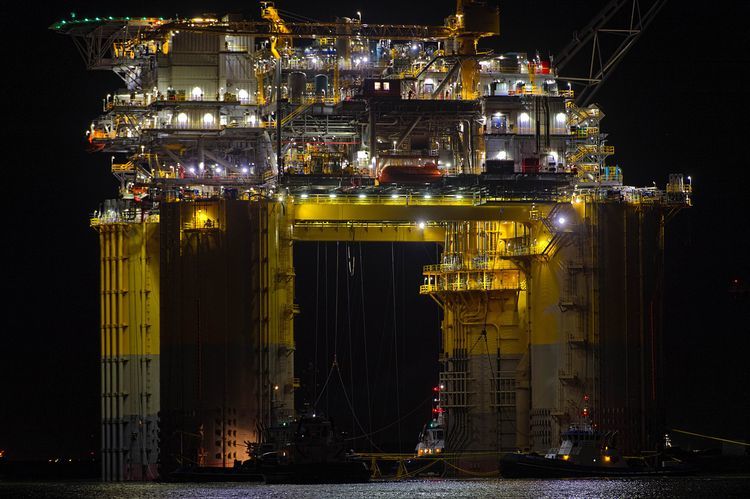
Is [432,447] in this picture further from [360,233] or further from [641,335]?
[641,335]

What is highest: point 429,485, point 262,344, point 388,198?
point 388,198

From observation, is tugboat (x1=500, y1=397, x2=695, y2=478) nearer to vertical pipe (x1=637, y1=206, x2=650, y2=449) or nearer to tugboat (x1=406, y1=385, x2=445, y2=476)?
vertical pipe (x1=637, y1=206, x2=650, y2=449)

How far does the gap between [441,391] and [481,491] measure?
47.5 ft

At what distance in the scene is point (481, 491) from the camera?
8438cm

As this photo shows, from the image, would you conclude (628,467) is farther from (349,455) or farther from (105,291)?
(105,291)

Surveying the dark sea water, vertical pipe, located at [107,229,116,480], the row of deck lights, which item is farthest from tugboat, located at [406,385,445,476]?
the row of deck lights

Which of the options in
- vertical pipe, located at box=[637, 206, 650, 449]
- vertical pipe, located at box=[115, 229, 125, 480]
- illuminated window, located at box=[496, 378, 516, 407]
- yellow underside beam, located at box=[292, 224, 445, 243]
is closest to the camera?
vertical pipe, located at box=[637, 206, 650, 449]

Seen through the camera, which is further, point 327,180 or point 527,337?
point 527,337

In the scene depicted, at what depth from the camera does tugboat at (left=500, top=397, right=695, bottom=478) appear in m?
85.6

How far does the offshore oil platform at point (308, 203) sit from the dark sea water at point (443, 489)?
1874mm

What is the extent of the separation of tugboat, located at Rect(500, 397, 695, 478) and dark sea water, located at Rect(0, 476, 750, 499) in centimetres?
49

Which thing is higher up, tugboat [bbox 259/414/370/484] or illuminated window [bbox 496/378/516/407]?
illuminated window [bbox 496/378/516/407]

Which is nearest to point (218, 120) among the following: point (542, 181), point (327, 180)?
point (327, 180)

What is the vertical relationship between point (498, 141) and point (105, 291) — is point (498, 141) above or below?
above
